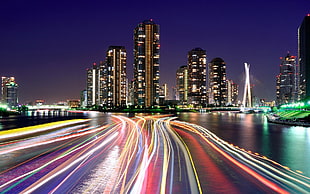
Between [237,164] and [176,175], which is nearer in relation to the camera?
[176,175]

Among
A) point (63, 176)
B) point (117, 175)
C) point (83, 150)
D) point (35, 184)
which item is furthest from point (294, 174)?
point (83, 150)

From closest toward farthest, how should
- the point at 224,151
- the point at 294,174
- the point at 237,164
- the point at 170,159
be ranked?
the point at 294,174
the point at 237,164
the point at 170,159
the point at 224,151

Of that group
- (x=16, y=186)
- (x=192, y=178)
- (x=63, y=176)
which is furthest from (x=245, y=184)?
(x=16, y=186)

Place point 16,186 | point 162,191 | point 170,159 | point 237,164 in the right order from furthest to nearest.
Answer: point 170,159 < point 237,164 < point 16,186 < point 162,191

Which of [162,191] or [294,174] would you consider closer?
[162,191]

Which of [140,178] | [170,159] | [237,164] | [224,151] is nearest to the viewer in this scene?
[140,178]

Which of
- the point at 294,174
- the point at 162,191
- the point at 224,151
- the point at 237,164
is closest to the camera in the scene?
the point at 162,191

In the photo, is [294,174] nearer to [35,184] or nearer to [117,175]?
[117,175]

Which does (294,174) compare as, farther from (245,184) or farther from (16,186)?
(16,186)
